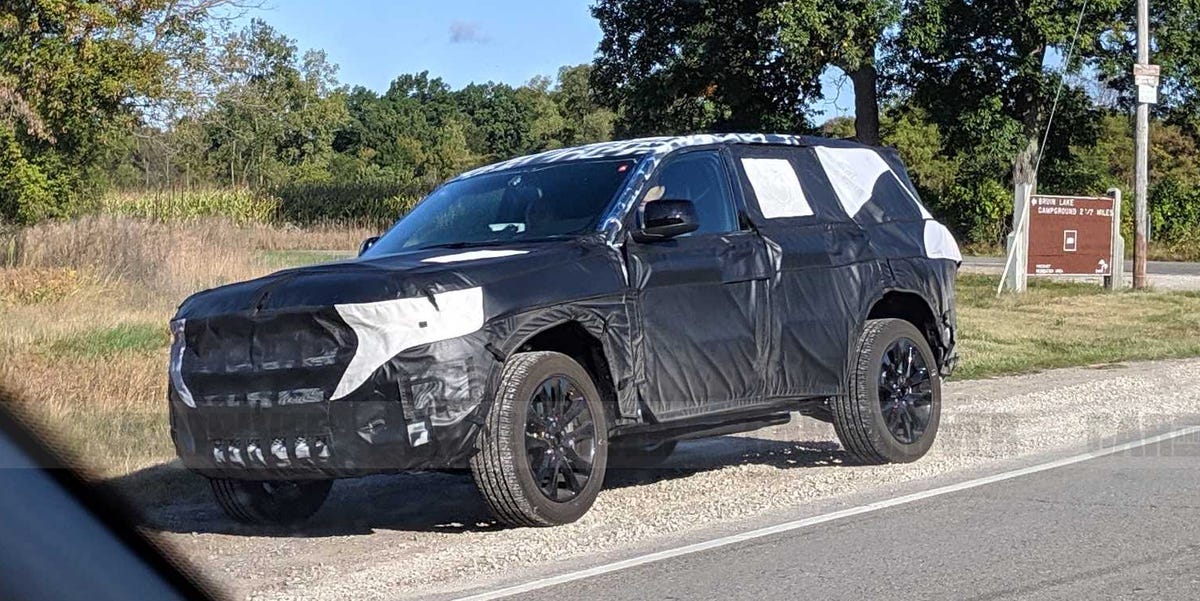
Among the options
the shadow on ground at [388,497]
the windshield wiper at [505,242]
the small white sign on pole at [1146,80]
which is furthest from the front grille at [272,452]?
the small white sign on pole at [1146,80]

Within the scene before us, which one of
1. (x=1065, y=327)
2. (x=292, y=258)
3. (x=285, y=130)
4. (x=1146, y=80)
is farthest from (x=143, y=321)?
(x=285, y=130)

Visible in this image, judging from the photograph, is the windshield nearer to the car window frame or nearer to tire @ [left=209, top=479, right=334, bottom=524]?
the car window frame

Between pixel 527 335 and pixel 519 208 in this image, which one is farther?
pixel 519 208

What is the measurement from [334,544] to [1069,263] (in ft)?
64.4

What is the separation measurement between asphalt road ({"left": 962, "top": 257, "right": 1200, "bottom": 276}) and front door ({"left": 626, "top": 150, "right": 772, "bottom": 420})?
2382 centimetres

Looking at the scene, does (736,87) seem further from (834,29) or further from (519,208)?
(519,208)

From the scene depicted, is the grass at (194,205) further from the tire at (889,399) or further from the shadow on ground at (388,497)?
the tire at (889,399)

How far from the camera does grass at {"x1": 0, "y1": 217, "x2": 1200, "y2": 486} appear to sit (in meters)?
10.1

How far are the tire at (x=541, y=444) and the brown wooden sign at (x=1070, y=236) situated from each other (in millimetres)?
18220

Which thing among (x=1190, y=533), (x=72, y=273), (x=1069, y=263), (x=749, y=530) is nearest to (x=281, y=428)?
(x=749, y=530)

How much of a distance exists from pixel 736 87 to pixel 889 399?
2588 cm

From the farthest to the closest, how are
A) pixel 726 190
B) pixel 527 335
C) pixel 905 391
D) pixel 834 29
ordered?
pixel 834 29, pixel 905 391, pixel 726 190, pixel 527 335

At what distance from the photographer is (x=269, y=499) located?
7.58m

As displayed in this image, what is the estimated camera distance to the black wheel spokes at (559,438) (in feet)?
23.1
